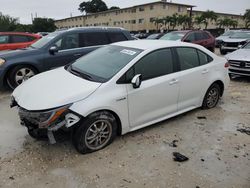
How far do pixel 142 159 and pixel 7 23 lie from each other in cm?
6724

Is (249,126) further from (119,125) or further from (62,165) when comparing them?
(62,165)

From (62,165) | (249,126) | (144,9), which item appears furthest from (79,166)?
(144,9)

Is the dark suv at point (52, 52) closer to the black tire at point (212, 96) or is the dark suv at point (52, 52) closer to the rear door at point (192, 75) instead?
the rear door at point (192, 75)

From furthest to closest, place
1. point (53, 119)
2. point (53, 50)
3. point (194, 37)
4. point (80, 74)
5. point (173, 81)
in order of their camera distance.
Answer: point (194, 37) → point (53, 50) → point (173, 81) → point (80, 74) → point (53, 119)

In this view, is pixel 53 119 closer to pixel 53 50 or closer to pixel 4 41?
pixel 53 50

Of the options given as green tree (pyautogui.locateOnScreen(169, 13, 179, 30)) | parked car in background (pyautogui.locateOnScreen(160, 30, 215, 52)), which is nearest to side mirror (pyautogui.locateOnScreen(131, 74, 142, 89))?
parked car in background (pyautogui.locateOnScreen(160, 30, 215, 52))

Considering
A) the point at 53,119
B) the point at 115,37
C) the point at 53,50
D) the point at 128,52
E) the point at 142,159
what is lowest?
the point at 142,159

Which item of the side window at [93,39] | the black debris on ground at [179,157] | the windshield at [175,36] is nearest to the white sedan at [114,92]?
the black debris on ground at [179,157]

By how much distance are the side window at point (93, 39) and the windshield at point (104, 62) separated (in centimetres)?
280

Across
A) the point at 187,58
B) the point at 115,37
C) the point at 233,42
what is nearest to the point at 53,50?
the point at 115,37

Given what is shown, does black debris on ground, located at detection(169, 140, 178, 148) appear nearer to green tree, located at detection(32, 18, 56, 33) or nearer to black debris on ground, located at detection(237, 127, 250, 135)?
black debris on ground, located at detection(237, 127, 250, 135)

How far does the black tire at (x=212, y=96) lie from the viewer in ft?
17.1

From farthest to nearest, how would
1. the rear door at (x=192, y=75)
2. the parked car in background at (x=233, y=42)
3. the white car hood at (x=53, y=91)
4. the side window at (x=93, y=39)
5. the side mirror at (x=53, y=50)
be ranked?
the parked car in background at (x=233, y=42) < the side window at (x=93, y=39) < the side mirror at (x=53, y=50) < the rear door at (x=192, y=75) < the white car hood at (x=53, y=91)

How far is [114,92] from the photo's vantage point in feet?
12.0
